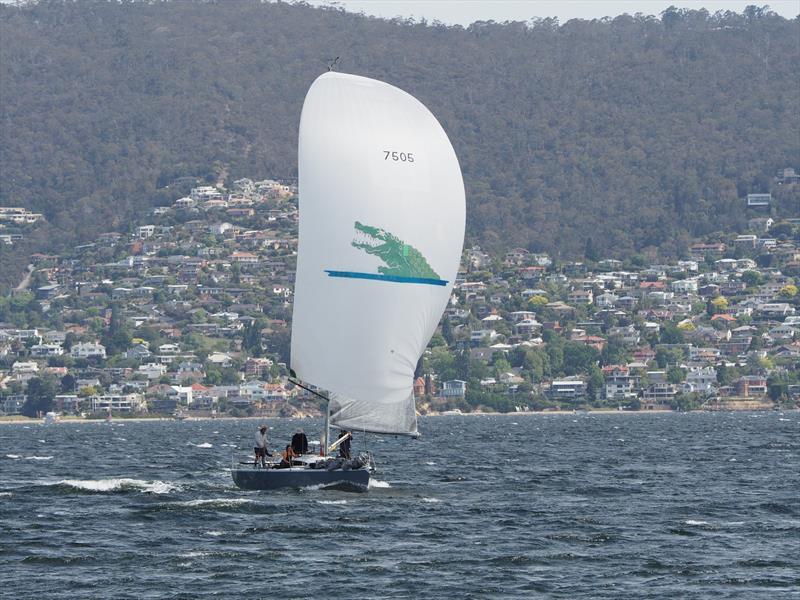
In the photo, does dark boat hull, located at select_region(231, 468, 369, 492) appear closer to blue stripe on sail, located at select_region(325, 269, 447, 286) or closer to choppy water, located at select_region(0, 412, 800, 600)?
choppy water, located at select_region(0, 412, 800, 600)

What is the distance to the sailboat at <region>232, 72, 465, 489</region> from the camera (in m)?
48.6

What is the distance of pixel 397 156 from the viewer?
160 ft

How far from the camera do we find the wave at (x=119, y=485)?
170ft

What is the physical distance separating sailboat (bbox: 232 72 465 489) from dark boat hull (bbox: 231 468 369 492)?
2.5 inches

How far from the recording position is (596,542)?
3934 centimetres

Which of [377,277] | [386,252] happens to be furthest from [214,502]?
[386,252]

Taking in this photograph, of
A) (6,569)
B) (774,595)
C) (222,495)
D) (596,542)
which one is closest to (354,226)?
(222,495)

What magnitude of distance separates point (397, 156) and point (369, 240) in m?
2.52

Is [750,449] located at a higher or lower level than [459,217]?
lower

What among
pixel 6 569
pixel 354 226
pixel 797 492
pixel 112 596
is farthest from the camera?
pixel 797 492

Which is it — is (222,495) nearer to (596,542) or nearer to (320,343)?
(320,343)

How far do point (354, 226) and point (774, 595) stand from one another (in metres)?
20.0

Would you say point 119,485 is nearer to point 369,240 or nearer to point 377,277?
point 377,277

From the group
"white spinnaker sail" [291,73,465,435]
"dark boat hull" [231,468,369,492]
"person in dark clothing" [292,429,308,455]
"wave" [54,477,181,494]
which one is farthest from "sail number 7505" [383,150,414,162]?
"wave" [54,477,181,494]
